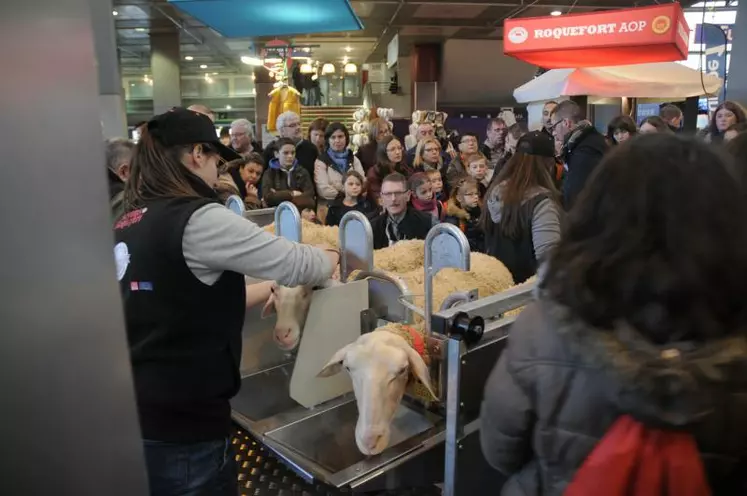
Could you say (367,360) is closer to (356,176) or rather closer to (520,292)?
(520,292)

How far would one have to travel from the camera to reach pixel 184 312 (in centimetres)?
150

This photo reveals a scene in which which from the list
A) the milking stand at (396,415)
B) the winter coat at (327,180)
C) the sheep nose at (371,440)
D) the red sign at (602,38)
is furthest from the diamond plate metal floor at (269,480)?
the red sign at (602,38)

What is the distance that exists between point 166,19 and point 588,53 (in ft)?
33.3

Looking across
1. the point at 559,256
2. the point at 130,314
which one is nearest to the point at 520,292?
the point at 559,256

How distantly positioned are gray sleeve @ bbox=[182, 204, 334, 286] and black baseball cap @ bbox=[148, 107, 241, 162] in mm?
257

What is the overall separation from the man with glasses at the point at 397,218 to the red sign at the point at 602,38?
12.0 ft

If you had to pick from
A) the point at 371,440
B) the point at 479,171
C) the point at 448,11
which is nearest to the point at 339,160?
the point at 479,171

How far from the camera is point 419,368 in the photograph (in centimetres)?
182

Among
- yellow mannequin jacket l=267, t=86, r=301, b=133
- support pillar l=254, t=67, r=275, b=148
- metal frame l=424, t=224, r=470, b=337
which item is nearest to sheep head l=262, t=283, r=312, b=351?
metal frame l=424, t=224, r=470, b=337

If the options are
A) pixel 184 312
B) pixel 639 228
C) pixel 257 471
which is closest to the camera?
pixel 639 228

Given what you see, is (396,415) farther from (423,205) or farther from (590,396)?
(423,205)

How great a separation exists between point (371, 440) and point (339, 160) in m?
4.09

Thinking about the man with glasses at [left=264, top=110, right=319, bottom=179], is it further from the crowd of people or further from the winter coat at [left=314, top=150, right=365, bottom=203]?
the crowd of people

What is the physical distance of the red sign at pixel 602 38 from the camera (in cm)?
584
